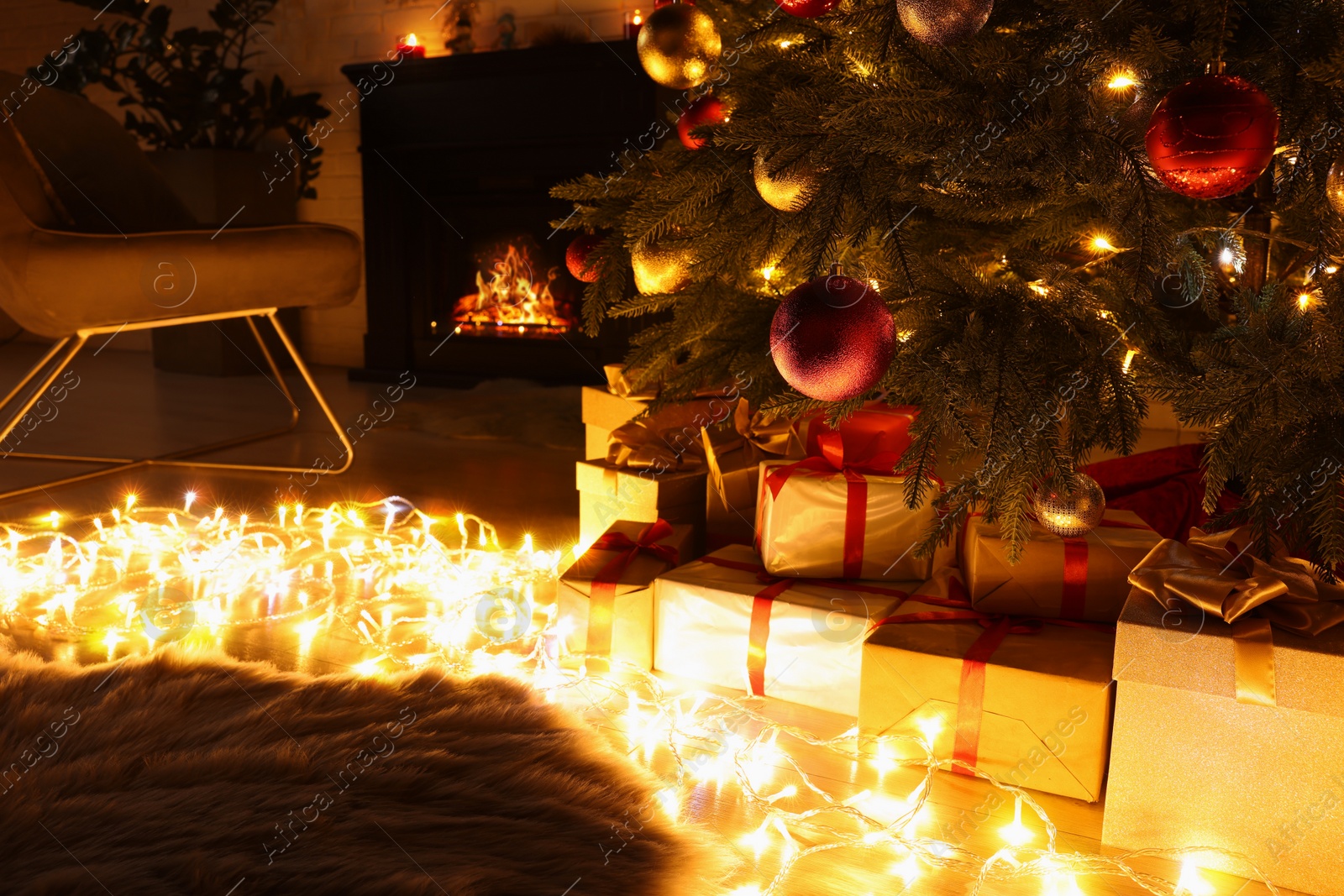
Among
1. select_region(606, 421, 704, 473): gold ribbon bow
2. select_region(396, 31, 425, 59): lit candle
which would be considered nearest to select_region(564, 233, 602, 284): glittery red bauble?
select_region(606, 421, 704, 473): gold ribbon bow

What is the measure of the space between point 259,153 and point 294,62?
14.9 inches

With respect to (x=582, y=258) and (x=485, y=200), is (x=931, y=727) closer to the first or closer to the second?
(x=582, y=258)

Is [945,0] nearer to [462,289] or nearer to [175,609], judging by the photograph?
[175,609]

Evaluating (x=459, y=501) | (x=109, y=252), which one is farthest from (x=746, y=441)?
(x=109, y=252)

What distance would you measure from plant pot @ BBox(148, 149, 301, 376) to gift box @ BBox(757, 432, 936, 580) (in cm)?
267

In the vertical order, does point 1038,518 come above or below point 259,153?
below

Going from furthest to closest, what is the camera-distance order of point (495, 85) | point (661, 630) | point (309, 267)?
1. point (495, 85)
2. point (309, 267)
3. point (661, 630)

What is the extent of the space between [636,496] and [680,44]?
1.79 ft

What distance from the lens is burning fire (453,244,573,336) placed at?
3311 mm

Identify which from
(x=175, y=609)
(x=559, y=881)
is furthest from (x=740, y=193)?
(x=175, y=609)

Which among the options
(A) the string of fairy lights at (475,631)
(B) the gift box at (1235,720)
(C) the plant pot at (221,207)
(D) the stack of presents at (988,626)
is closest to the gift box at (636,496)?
(D) the stack of presents at (988,626)

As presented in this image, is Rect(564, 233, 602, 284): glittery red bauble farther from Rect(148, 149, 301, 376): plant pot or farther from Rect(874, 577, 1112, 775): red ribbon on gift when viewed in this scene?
Rect(148, 149, 301, 376): plant pot

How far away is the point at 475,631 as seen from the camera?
1.25 metres

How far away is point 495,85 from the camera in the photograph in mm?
3094
